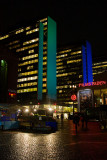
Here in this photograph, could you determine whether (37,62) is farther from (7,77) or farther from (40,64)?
(7,77)

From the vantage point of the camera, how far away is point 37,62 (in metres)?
95.6

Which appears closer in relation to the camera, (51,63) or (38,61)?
(38,61)

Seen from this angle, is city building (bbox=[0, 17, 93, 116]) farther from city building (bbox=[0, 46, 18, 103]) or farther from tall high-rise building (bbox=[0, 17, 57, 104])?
city building (bbox=[0, 46, 18, 103])

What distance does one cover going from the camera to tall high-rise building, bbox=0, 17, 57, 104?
312ft

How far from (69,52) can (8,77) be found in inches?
3353

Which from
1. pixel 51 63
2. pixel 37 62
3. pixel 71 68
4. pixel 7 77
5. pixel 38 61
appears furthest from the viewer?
pixel 71 68

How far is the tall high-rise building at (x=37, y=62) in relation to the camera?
95.0 metres

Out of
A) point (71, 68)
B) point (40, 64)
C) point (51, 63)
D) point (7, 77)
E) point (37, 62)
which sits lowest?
point (7, 77)

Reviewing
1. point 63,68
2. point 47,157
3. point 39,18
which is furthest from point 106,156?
point 63,68

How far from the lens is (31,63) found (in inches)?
3875

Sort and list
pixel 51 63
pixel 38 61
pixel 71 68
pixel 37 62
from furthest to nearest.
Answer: pixel 71 68 < pixel 51 63 < pixel 37 62 < pixel 38 61

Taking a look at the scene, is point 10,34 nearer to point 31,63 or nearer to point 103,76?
point 31,63

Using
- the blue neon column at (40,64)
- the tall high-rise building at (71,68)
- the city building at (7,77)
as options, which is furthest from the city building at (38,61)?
the city building at (7,77)

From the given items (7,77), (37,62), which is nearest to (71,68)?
(37,62)
